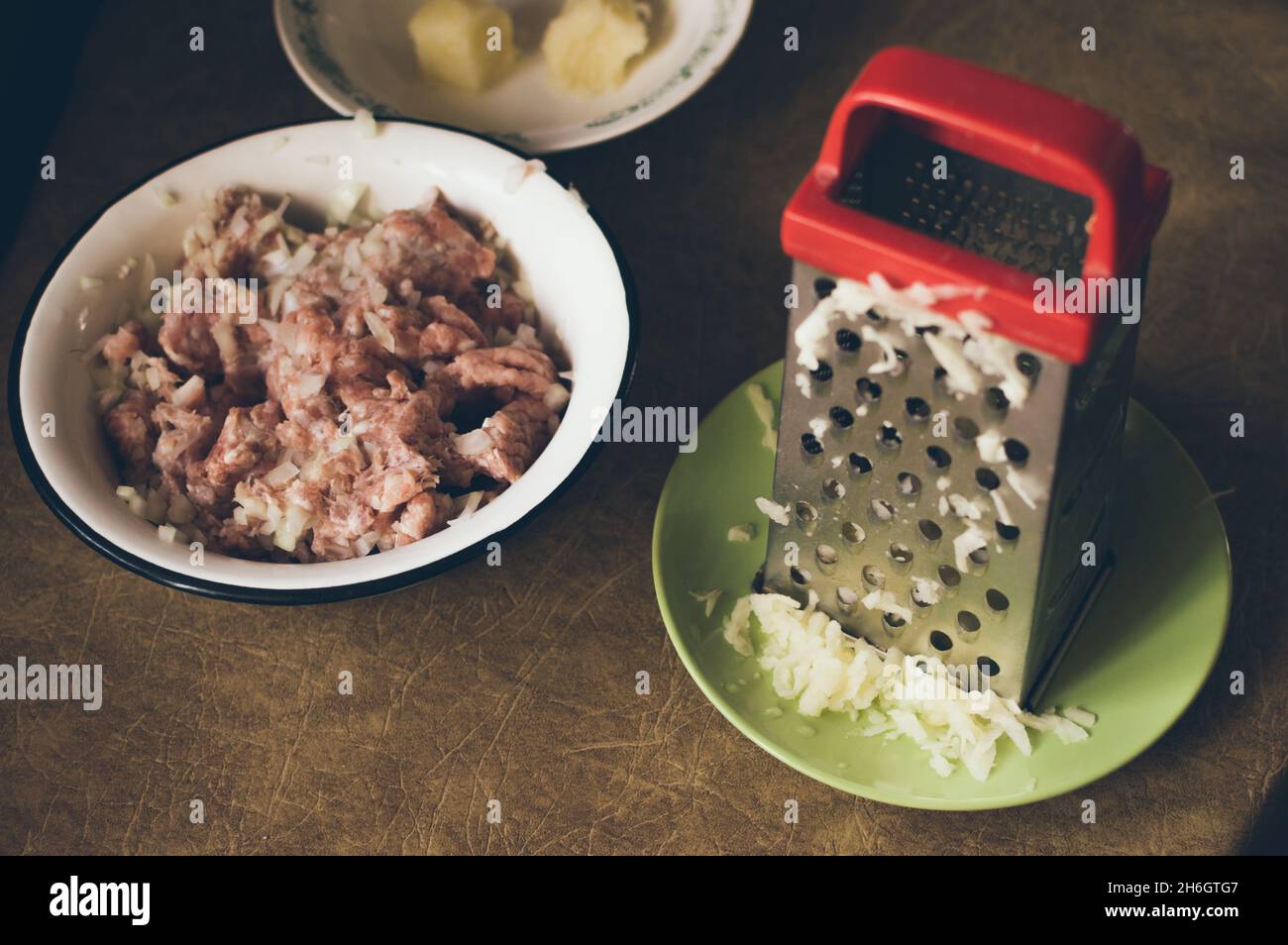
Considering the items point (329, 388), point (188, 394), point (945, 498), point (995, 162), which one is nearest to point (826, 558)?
point (945, 498)

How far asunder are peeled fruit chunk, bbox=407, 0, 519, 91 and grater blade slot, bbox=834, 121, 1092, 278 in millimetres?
850

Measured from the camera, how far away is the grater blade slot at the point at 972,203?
0.93 meters

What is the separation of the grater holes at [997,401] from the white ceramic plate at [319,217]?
15.4 inches

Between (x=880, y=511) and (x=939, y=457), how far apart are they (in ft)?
0.35

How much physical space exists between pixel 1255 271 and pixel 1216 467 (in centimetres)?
30

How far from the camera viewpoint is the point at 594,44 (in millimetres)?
1657

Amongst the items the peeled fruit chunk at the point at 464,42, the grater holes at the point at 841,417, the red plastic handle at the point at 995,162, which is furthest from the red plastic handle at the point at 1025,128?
the peeled fruit chunk at the point at 464,42

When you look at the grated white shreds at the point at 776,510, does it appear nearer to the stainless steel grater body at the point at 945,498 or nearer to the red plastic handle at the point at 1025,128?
the stainless steel grater body at the point at 945,498

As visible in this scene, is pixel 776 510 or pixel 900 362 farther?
pixel 776 510

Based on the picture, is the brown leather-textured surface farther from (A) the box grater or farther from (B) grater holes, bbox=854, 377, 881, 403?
(B) grater holes, bbox=854, 377, 881, 403

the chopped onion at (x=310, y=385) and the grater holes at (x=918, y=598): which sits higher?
the chopped onion at (x=310, y=385)

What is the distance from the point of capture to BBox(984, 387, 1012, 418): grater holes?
36.9 inches

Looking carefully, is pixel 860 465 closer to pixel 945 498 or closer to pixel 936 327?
pixel 945 498
